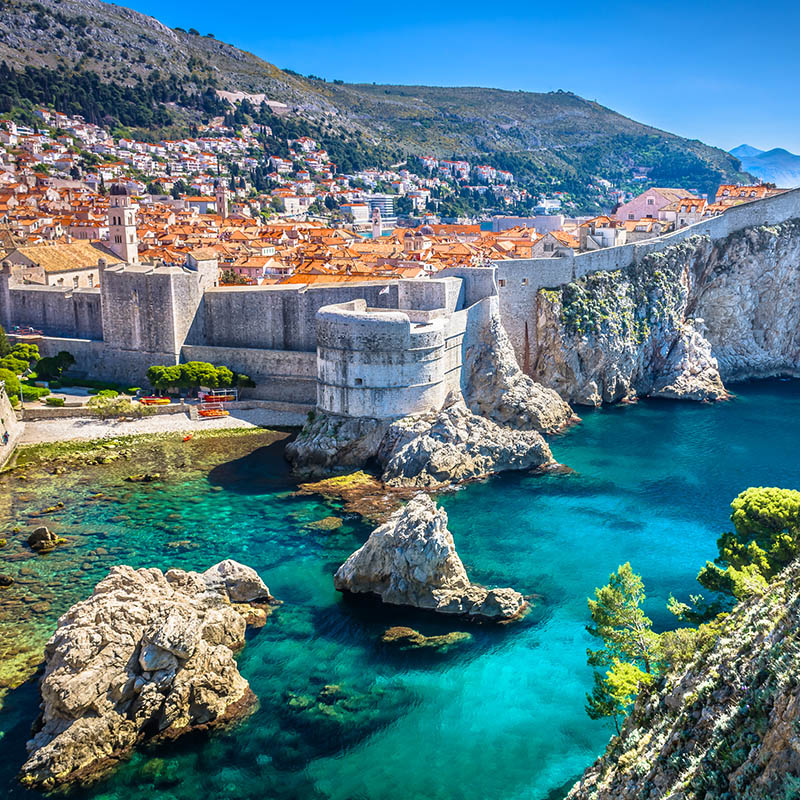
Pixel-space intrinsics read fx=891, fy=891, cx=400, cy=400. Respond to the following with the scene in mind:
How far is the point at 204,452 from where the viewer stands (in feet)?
95.8

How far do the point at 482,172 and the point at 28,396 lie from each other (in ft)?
365

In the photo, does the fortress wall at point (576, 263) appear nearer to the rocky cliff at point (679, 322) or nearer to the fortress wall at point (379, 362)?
the rocky cliff at point (679, 322)

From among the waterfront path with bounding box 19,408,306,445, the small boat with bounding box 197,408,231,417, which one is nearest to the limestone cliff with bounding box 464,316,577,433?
the waterfront path with bounding box 19,408,306,445

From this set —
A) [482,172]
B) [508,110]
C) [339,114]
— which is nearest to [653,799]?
[482,172]

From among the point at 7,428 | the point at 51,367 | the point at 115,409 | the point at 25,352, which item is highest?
the point at 25,352

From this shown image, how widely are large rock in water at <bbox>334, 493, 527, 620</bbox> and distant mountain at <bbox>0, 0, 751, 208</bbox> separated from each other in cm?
9378

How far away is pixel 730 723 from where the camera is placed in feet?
24.2

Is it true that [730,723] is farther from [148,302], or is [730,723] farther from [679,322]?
[679,322]

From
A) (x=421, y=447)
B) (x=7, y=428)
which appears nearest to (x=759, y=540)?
(x=421, y=447)

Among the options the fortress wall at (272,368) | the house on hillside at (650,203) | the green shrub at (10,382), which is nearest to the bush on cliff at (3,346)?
the green shrub at (10,382)

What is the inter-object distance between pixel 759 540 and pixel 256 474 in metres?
14.9

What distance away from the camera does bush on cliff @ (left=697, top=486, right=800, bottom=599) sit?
1639cm

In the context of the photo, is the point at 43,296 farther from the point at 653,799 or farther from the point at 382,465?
→ the point at 653,799

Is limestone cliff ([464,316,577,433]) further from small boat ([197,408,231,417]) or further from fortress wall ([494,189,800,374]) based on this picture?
small boat ([197,408,231,417])
